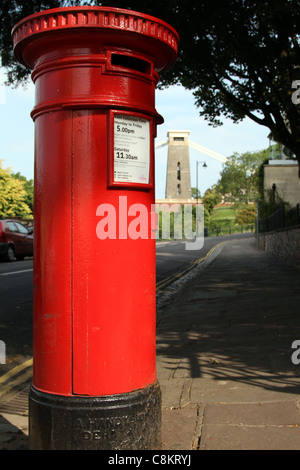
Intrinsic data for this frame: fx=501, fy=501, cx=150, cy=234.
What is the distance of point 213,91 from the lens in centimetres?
1736

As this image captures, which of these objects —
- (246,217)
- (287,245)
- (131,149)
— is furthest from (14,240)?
(246,217)

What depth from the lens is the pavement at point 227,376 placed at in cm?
312

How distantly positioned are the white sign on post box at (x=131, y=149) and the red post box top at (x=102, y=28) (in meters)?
0.40

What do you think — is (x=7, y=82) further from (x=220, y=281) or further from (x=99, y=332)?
(x=99, y=332)

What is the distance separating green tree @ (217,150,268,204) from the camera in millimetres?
86125

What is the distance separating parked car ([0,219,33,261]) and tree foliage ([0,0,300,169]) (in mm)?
6025

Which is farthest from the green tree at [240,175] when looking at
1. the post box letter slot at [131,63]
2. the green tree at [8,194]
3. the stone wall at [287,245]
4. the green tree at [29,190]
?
the post box letter slot at [131,63]

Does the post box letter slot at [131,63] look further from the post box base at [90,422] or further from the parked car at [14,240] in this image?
the parked car at [14,240]

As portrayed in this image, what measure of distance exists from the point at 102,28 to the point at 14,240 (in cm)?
1661

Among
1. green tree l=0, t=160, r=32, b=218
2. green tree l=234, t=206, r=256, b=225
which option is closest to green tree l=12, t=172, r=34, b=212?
green tree l=0, t=160, r=32, b=218

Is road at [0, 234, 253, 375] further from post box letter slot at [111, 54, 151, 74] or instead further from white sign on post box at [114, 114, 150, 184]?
post box letter slot at [111, 54, 151, 74]

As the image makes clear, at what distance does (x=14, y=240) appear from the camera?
1842cm

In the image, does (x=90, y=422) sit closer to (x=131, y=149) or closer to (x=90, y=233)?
(x=90, y=233)
